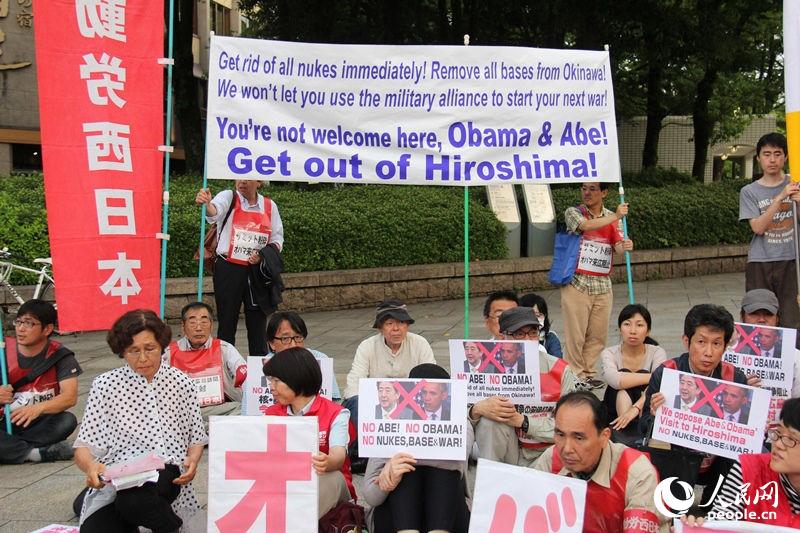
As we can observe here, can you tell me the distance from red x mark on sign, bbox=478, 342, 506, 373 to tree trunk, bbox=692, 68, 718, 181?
20.0 m

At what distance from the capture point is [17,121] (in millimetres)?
23172

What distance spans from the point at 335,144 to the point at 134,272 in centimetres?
176

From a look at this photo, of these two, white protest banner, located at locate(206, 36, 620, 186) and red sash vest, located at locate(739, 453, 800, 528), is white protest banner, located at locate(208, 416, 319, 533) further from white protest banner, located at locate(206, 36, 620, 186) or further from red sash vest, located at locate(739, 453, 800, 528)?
white protest banner, located at locate(206, 36, 620, 186)

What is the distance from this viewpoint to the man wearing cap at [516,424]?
16.0ft

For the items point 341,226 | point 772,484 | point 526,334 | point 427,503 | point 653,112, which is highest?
point 653,112

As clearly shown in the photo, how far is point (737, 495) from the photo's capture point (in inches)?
136

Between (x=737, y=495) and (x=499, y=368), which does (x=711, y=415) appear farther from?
(x=499, y=368)

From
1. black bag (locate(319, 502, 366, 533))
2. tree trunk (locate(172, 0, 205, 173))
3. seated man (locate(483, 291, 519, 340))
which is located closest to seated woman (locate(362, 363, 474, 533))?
black bag (locate(319, 502, 366, 533))

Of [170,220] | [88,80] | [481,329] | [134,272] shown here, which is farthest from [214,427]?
[170,220]

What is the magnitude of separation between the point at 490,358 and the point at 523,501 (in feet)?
4.57

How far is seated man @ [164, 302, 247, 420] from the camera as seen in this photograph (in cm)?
626

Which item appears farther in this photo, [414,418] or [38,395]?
[38,395]

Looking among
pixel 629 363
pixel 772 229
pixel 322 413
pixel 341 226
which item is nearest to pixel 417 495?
pixel 322 413

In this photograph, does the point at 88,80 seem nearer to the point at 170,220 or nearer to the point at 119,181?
the point at 119,181
